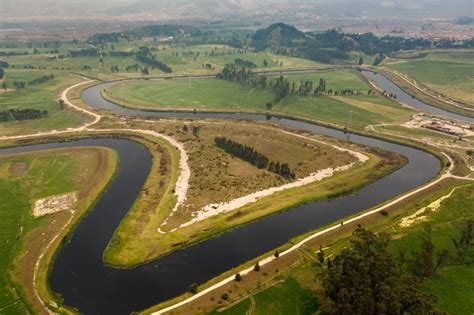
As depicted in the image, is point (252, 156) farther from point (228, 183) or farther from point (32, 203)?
point (32, 203)

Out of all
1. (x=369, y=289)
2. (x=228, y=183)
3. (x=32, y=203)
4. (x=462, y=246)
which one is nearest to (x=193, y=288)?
(x=369, y=289)

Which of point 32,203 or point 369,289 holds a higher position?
point 369,289

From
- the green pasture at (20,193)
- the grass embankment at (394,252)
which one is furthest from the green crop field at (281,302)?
the green pasture at (20,193)

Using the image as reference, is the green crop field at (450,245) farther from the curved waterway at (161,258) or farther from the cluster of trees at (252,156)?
the cluster of trees at (252,156)

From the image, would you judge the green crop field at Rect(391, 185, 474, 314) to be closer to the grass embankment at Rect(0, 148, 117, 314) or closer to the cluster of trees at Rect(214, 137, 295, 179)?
the cluster of trees at Rect(214, 137, 295, 179)

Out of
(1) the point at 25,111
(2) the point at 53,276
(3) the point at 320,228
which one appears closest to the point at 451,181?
(3) the point at 320,228

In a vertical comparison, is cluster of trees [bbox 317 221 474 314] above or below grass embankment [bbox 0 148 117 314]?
above

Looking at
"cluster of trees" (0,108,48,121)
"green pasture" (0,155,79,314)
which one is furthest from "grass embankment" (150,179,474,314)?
"cluster of trees" (0,108,48,121)
